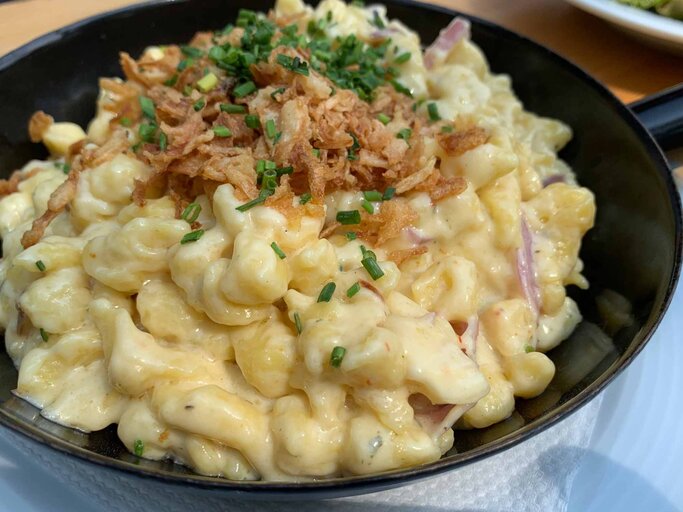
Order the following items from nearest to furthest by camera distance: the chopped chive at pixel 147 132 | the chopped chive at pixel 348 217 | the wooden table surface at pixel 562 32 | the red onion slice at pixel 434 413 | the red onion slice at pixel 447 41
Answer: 1. the red onion slice at pixel 434 413
2. the chopped chive at pixel 348 217
3. the chopped chive at pixel 147 132
4. the red onion slice at pixel 447 41
5. the wooden table surface at pixel 562 32

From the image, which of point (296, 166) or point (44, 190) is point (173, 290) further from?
point (44, 190)

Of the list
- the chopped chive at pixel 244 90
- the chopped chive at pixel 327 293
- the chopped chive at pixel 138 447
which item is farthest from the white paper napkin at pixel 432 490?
the chopped chive at pixel 244 90

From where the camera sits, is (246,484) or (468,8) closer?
(246,484)

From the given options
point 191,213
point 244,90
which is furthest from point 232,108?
point 191,213

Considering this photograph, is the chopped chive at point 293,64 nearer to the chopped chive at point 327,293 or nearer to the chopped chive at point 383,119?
the chopped chive at point 383,119

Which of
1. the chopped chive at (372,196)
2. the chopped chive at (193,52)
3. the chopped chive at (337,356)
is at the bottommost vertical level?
the chopped chive at (337,356)

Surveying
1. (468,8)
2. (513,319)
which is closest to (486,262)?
(513,319)
